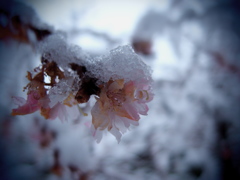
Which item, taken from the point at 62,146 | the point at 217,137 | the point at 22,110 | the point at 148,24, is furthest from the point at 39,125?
the point at 217,137

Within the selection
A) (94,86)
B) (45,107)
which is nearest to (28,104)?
(45,107)

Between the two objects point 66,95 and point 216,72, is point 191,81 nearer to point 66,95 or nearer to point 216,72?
point 216,72

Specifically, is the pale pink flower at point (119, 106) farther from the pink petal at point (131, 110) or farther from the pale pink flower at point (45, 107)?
the pale pink flower at point (45, 107)

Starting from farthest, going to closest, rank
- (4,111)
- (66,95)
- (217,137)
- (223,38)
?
(217,137), (223,38), (4,111), (66,95)

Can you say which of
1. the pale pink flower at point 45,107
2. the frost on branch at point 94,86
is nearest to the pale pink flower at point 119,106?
the frost on branch at point 94,86

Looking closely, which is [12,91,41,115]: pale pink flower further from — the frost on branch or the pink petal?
the pink petal

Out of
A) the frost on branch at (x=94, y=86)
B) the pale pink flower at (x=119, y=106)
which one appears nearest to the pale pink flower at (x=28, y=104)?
the frost on branch at (x=94, y=86)

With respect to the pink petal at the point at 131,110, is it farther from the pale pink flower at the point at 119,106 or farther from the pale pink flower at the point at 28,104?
the pale pink flower at the point at 28,104

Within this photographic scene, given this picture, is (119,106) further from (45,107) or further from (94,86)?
(45,107)

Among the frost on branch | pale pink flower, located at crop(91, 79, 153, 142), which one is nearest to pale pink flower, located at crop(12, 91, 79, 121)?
the frost on branch
